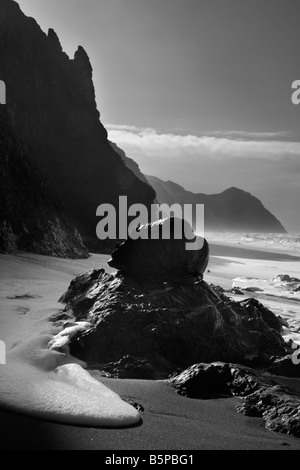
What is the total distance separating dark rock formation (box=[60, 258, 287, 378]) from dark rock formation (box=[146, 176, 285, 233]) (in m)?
134

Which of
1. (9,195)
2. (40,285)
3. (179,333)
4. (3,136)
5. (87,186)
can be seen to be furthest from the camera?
(87,186)

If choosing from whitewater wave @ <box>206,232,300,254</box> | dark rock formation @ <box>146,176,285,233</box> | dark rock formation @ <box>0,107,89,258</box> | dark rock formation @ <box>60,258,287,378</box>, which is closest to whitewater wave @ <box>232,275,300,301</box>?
dark rock formation @ <box>60,258,287,378</box>

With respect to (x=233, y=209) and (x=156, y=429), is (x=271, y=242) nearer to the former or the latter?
(x=156, y=429)

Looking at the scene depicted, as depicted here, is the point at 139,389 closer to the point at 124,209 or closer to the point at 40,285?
the point at 40,285

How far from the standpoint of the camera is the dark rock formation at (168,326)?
484 cm

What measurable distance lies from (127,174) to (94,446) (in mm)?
25165

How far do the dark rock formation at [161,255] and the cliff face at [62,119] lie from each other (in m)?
17.5

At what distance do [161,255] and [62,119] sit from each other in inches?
877

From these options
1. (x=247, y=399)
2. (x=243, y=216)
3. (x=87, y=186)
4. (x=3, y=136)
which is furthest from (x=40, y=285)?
(x=243, y=216)

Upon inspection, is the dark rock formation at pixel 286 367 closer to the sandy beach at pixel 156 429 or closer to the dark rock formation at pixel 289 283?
the sandy beach at pixel 156 429

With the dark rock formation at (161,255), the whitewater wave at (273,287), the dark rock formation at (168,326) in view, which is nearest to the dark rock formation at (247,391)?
the dark rock formation at (168,326)

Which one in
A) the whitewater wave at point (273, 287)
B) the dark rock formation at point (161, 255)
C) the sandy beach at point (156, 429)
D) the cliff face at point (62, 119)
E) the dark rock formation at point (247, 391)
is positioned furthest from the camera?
the cliff face at point (62, 119)

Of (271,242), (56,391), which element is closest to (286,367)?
(56,391)
